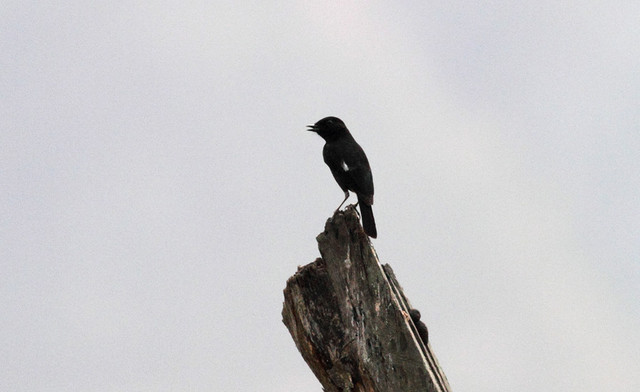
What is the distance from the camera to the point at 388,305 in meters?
6.84

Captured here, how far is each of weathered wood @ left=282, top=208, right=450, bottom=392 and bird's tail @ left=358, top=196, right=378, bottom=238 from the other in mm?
948

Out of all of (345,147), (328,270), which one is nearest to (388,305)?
(328,270)

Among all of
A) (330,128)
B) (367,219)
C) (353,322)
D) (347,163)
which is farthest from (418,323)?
(330,128)

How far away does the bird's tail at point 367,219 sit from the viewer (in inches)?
350

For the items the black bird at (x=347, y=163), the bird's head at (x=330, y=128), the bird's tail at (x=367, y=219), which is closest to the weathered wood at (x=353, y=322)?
the bird's tail at (x=367, y=219)

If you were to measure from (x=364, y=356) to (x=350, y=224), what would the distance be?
1.27 m

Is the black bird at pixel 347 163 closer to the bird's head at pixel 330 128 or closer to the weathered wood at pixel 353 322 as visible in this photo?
the bird's head at pixel 330 128

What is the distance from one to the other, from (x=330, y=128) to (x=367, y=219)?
86.6 inches

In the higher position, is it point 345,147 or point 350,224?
point 345,147

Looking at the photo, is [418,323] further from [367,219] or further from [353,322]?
[367,219]

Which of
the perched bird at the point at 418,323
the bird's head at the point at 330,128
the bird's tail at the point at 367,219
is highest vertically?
the bird's head at the point at 330,128

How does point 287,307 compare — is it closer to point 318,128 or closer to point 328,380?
point 328,380

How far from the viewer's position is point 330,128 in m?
10.9

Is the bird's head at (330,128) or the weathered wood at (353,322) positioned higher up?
the bird's head at (330,128)
